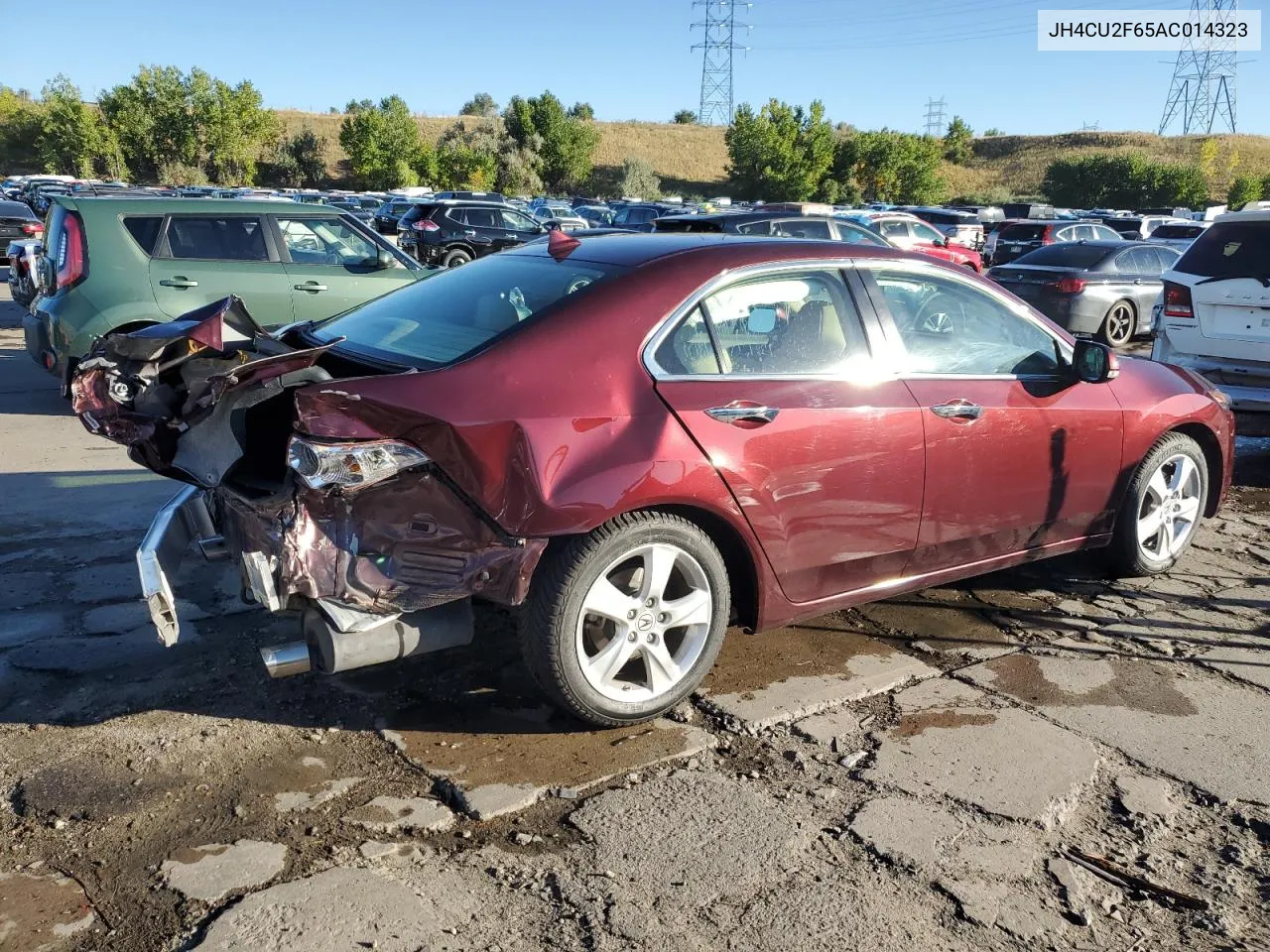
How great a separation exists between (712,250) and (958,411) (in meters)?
1.16

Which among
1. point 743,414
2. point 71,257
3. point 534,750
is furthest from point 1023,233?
point 534,750

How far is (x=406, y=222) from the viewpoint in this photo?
2291 cm

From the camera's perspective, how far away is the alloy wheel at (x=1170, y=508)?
17.0 ft

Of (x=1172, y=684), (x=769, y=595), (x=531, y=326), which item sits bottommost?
(x=1172, y=684)

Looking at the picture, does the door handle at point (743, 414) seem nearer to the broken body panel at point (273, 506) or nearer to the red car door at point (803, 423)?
the red car door at point (803, 423)

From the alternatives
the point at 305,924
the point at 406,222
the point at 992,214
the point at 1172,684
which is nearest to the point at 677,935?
the point at 305,924

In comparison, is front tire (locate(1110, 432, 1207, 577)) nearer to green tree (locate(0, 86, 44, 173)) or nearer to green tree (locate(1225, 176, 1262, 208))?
green tree (locate(1225, 176, 1262, 208))

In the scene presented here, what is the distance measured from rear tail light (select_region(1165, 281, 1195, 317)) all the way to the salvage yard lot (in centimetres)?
399

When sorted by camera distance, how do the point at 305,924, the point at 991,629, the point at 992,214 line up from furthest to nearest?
1. the point at 992,214
2. the point at 991,629
3. the point at 305,924

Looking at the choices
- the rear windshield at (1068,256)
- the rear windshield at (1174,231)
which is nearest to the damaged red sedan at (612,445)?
the rear windshield at (1068,256)

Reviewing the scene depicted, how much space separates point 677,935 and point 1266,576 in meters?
4.30

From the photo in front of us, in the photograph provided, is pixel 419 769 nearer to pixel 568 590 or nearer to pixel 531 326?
pixel 568 590

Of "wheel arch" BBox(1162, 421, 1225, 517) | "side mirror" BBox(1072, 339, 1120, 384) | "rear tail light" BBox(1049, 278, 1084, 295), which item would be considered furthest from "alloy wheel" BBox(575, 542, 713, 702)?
"rear tail light" BBox(1049, 278, 1084, 295)

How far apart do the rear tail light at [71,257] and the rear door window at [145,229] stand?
36 centimetres
